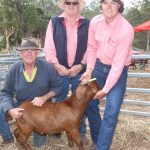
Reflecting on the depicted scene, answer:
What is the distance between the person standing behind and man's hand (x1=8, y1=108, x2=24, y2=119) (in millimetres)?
711

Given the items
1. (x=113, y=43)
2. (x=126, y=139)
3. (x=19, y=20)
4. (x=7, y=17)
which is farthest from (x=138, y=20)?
(x=113, y=43)

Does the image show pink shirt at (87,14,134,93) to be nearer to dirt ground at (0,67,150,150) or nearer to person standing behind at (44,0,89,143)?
person standing behind at (44,0,89,143)

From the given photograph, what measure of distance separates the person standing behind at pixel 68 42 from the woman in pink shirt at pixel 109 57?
9.9 inches

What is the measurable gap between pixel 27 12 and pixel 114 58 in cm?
2887

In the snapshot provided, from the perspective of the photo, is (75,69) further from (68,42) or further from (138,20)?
(138,20)

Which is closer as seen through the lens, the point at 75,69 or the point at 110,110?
the point at 110,110

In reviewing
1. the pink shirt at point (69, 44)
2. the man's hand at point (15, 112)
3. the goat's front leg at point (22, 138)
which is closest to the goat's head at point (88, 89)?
the pink shirt at point (69, 44)

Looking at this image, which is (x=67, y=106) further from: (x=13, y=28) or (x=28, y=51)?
(x=13, y=28)

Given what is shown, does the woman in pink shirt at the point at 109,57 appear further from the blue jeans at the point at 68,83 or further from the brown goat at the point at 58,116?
the blue jeans at the point at 68,83

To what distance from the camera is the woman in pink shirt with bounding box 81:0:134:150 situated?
3.81 meters

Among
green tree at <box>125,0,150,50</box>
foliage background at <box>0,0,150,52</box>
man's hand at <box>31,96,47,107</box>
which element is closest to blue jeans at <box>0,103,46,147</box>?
man's hand at <box>31,96,47,107</box>

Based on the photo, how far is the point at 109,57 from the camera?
13.1 feet

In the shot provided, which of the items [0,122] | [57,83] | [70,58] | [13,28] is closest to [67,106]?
[57,83]

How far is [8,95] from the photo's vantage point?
14.6 feet
